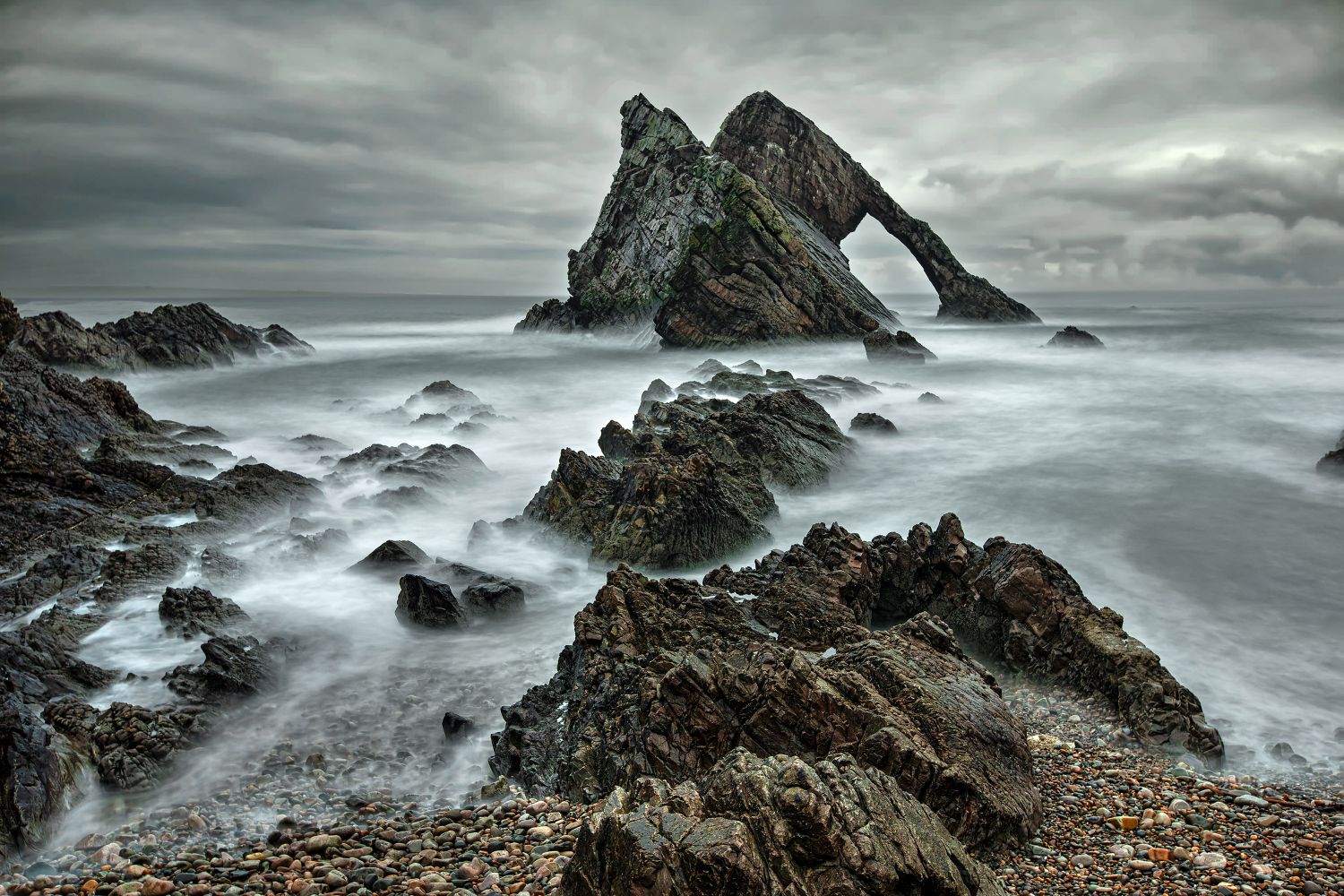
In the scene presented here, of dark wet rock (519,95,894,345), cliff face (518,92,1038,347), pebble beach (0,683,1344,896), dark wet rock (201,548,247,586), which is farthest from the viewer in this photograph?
cliff face (518,92,1038,347)

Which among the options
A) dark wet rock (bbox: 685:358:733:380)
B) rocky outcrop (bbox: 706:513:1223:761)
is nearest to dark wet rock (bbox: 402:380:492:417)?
dark wet rock (bbox: 685:358:733:380)

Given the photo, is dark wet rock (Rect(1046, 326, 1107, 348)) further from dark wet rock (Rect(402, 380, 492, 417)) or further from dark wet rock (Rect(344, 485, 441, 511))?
dark wet rock (Rect(344, 485, 441, 511))

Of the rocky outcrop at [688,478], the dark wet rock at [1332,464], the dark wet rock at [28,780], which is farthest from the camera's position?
the dark wet rock at [1332,464]

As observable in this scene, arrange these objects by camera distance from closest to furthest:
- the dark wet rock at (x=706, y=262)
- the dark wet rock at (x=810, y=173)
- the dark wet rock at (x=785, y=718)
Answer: the dark wet rock at (x=785, y=718), the dark wet rock at (x=706, y=262), the dark wet rock at (x=810, y=173)

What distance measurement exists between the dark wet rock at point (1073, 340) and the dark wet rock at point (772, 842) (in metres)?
41.8

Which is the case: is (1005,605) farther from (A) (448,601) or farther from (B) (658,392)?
(B) (658,392)

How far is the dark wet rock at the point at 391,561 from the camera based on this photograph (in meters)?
11.5

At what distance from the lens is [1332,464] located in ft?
53.1

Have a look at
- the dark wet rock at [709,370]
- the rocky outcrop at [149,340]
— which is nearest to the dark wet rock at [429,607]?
the dark wet rock at [709,370]

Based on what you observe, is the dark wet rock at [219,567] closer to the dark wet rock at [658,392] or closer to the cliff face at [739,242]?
the dark wet rock at [658,392]

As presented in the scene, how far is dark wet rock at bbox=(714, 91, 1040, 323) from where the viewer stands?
171ft

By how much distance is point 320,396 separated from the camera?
28.2 metres

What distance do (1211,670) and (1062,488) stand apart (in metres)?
7.46

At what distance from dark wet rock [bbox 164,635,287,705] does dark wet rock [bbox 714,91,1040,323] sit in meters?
46.3
